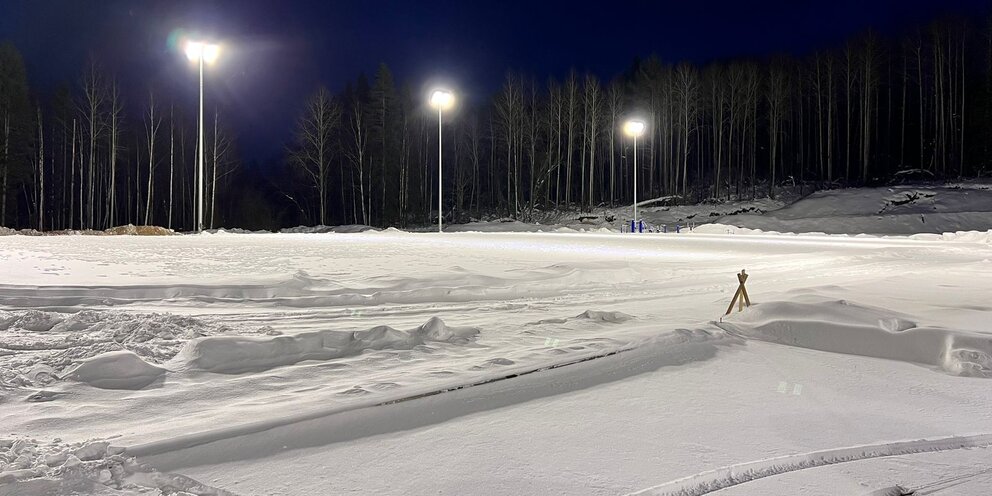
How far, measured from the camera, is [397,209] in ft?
158

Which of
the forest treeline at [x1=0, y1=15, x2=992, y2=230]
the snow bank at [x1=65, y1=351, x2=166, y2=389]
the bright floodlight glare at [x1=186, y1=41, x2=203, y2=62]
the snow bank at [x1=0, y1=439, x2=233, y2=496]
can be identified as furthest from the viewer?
the forest treeline at [x1=0, y1=15, x2=992, y2=230]

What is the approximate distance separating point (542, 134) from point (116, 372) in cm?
4951

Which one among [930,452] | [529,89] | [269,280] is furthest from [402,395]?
[529,89]

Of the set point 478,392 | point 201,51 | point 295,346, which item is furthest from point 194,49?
point 478,392

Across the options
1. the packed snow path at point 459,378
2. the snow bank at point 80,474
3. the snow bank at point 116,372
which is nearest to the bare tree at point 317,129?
the packed snow path at point 459,378

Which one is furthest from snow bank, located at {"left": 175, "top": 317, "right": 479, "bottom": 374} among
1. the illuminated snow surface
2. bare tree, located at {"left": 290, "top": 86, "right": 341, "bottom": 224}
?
bare tree, located at {"left": 290, "top": 86, "right": 341, "bottom": 224}

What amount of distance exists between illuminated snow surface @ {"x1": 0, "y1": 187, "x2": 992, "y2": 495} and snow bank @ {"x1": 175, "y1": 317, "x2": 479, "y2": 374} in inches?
0.8

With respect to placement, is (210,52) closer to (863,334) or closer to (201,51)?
(201,51)

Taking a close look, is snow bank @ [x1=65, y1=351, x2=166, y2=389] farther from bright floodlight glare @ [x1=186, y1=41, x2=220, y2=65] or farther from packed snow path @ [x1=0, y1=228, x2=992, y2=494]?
bright floodlight glare @ [x1=186, y1=41, x2=220, y2=65]

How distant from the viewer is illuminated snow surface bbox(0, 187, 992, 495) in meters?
2.68

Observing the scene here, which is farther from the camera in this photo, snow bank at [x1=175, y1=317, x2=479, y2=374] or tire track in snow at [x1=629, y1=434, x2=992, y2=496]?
snow bank at [x1=175, y1=317, x2=479, y2=374]

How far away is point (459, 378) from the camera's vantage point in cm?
415

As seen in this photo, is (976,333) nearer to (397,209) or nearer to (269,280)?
(269,280)

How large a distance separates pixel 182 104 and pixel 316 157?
12.0 metres
